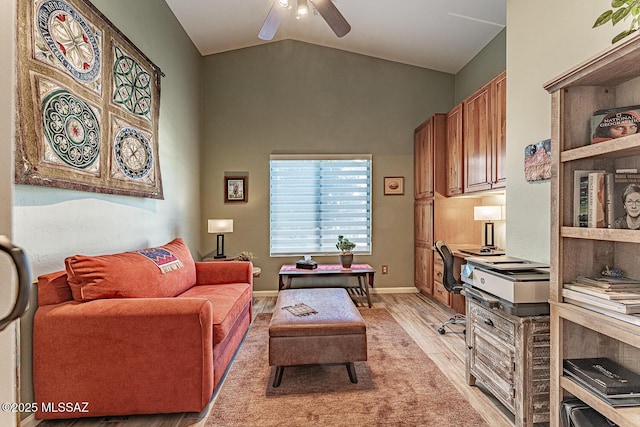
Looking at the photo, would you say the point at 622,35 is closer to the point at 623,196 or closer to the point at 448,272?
the point at 623,196

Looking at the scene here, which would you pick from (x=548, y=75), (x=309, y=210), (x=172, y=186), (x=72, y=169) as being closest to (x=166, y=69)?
(x=172, y=186)

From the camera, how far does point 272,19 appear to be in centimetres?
264

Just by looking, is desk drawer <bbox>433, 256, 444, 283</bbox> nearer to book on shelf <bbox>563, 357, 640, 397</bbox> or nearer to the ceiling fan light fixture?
book on shelf <bbox>563, 357, 640, 397</bbox>

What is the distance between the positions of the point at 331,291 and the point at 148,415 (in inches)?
65.8

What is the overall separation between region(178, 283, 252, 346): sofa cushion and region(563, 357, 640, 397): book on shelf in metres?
1.92

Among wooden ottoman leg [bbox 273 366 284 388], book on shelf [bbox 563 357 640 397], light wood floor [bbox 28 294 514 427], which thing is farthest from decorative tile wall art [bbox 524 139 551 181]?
wooden ottoman leg [bbox 273 366 284 388]

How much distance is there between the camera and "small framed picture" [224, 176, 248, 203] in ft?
15.7

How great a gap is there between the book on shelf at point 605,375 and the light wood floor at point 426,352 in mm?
553

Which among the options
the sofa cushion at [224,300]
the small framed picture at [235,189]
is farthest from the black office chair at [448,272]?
the small framed picture at [235,189]

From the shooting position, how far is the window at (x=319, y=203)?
4.87 meters

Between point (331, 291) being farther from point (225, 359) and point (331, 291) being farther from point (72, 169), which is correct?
point (72, 169)

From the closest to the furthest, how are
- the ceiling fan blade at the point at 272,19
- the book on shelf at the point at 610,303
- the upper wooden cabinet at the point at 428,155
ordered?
1. the book on shelf at the point at 610,303
2. the ceiling fan blade at the point at 272,19
3. the upper wooden cabinet at the point at 428,155

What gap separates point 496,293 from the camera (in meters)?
1.85

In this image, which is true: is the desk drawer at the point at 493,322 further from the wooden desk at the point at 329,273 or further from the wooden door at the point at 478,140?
the wooden desk at the point at 329,273
